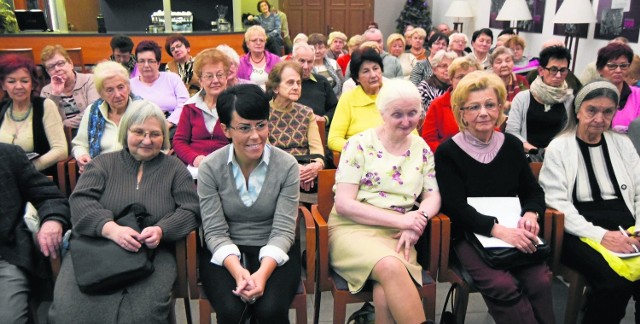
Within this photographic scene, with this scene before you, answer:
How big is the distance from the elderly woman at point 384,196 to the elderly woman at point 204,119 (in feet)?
3.38

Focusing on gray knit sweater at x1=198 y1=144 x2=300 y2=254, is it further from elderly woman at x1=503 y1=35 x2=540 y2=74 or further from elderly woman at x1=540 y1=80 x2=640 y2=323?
elderly woman at x1=503 y1=35 x2=540 y2=74

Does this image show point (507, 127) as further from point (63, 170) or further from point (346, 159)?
point (63, 170)

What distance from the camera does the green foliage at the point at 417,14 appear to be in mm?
11172

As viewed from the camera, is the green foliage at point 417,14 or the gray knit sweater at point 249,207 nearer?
the gray knit sweater at point 249,207

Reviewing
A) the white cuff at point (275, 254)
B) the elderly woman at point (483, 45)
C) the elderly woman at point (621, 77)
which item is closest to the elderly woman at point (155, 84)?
the white cuff at point (275, 254)

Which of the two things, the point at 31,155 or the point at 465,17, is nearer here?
the point at 31,155

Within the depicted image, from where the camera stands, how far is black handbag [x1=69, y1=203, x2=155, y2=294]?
1825 mm

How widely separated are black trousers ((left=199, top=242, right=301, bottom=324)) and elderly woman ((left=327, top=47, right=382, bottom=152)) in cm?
130

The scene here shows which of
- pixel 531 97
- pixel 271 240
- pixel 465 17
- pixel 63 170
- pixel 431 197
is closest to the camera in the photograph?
pixel 271 240

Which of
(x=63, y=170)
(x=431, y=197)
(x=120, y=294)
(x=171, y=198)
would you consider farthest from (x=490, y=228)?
(x=63, y=170)

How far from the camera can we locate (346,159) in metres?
2.27

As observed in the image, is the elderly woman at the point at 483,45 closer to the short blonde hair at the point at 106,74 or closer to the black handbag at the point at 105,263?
the short blonde hair at the point at 106,74

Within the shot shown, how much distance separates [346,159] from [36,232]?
1358 millimetres

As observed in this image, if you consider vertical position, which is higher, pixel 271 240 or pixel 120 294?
pixel 271 240
